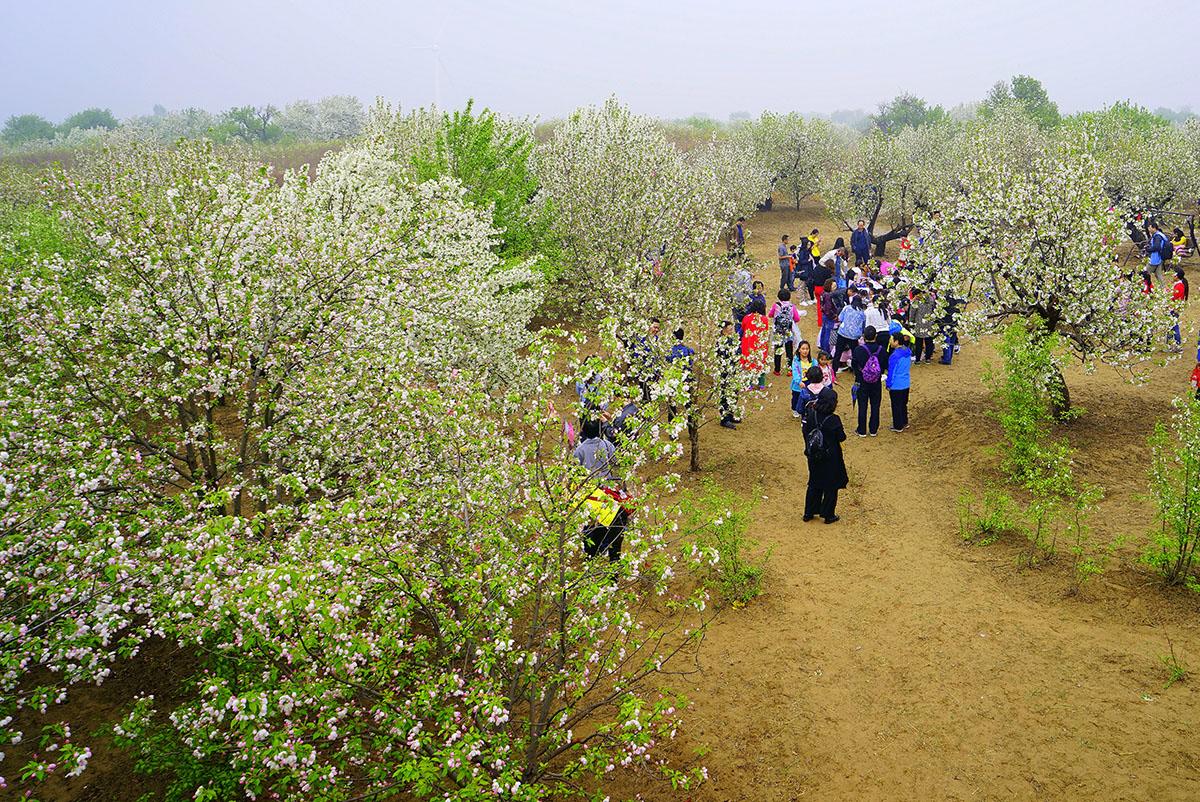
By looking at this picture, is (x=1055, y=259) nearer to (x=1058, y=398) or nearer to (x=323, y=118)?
(x=1058, y=398)

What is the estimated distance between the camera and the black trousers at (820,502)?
1164cm

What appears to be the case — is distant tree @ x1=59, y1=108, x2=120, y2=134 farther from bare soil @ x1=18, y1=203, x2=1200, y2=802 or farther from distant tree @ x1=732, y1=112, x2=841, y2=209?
bare soil @ x1=18, y1=203, x2=1200, y2=802

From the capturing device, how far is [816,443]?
11008 mm

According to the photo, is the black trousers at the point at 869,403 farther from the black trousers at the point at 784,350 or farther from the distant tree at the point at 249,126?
the distant tree at the point at 249,126

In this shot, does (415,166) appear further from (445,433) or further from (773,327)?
(445,433)

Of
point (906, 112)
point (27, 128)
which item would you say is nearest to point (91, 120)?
point (27, 128)

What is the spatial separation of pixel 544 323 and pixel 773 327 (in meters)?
9.94

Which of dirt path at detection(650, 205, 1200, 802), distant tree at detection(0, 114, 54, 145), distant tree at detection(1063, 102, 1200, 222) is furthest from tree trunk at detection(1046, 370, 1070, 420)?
distant tree at detection(0, 114, 54, 145)

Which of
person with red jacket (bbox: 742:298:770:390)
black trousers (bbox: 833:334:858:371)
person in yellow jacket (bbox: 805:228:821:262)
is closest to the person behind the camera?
person with red jacket (bbox: 742:298:770:390)

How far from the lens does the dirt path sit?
6.66 metres

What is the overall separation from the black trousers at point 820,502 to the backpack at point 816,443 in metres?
Answer: 0.77

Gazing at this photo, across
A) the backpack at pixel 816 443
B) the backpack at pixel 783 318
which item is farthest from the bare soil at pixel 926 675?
the backpack at pixel 783 318

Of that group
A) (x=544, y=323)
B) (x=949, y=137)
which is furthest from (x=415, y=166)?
(x=949, y=137)

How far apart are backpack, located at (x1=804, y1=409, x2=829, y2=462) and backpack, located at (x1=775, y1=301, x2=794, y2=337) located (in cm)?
656
